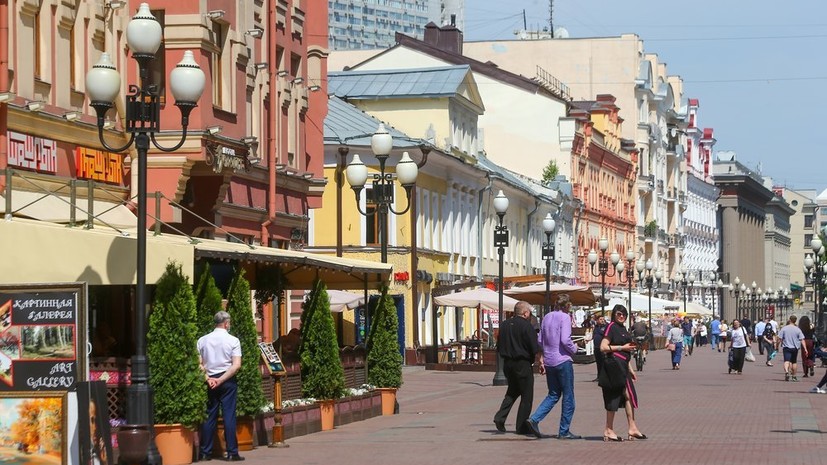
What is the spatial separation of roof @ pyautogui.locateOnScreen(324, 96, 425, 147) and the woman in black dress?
31140 millimetres

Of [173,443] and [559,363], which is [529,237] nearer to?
[559,363]

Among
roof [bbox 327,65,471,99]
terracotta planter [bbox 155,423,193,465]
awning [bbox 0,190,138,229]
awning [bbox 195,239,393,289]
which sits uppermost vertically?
roof [bbox 327,65,471,99]

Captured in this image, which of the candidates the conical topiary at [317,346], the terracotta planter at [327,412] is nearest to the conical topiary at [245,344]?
the conical topiary at [317,346]

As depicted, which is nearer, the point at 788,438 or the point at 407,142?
the point at 788,438

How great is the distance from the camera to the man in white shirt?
17.4 metres

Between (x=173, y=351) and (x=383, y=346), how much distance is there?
29.9 feet

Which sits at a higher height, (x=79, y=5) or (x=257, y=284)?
(x=79, y=5)

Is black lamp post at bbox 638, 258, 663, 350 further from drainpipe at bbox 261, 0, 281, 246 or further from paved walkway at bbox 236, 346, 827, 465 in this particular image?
paved walkway at bbox 236, 346, 827, 465

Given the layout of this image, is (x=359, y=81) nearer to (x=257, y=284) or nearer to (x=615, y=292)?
(x=615, y=292)

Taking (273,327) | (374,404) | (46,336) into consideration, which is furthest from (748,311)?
(46,336)

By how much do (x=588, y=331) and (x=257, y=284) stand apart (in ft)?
101

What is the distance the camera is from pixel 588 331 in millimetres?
52188

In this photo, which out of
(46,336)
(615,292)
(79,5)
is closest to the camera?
(46,336)

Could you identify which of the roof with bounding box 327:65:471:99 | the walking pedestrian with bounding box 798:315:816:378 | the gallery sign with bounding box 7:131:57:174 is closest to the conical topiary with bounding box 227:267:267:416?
the gallery sign with bounding box 7:131:57:174
